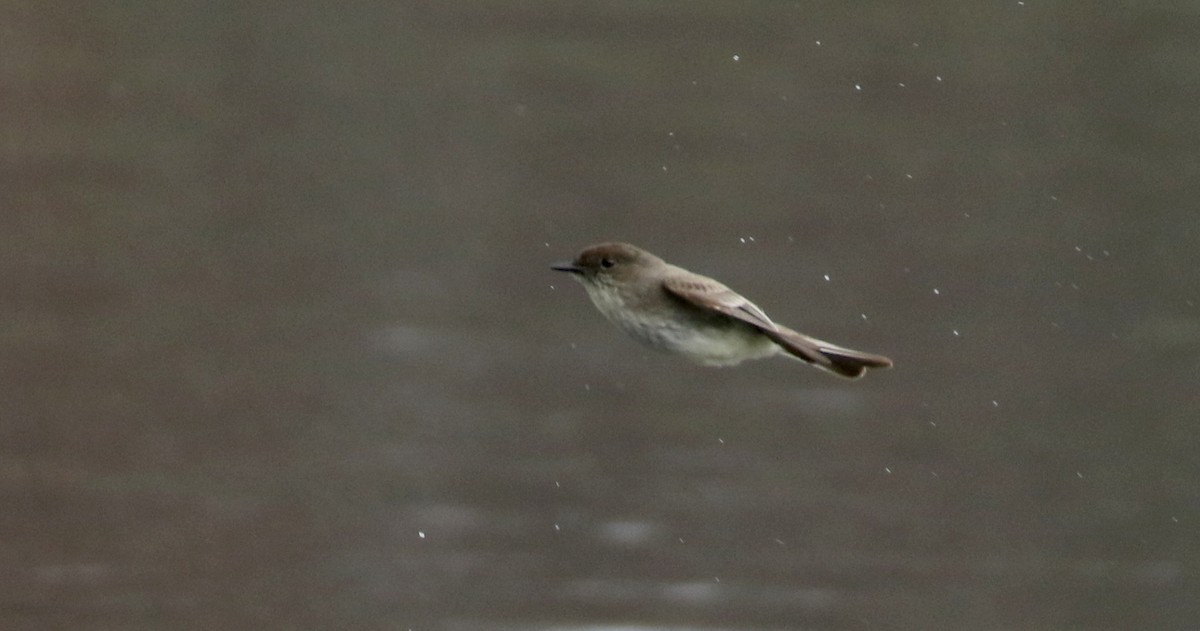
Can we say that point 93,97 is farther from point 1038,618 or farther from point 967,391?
point 1038,618

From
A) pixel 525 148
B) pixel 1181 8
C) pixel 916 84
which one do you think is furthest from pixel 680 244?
pixel 1181 8

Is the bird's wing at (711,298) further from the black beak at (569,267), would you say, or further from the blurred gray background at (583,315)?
the blurred gray background at (583,315)

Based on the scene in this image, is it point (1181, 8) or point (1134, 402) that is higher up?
point (1181, 8)

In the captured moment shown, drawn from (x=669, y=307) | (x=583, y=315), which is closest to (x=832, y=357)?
(x=669, y=307)

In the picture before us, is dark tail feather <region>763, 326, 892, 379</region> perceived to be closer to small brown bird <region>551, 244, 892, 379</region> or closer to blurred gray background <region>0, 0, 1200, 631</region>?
small brown bird <region>551, 244, 892, 379</region>

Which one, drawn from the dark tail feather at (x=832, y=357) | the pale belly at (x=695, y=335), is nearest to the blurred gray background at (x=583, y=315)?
the pale belly at (x=695, y=335)

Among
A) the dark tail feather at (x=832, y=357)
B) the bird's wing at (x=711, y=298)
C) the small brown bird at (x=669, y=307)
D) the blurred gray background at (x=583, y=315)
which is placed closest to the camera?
the dark tail feather at (x=832, y=357)

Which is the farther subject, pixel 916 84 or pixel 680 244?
pixel 916 84
